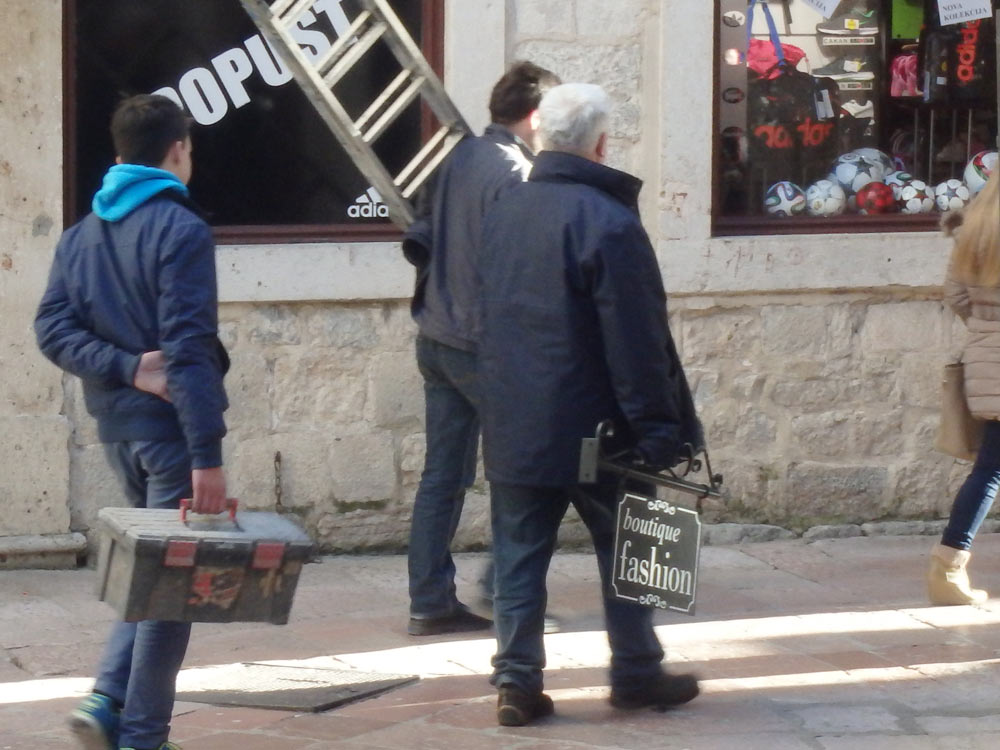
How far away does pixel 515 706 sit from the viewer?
4.48 metres

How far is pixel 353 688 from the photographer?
4.89 m

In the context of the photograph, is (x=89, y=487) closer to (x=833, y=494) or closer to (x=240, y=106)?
(x=240, y=106)

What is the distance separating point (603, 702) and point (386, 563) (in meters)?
1.99

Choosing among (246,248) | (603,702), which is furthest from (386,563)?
(603,702)

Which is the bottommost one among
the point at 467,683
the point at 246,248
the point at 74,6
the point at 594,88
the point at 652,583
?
the point at 467,683

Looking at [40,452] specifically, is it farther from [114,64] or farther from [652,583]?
[652,583]

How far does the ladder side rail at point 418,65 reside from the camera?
18.4 ft

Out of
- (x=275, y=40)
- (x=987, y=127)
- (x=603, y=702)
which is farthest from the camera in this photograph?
Answer: (x=987, y=127)

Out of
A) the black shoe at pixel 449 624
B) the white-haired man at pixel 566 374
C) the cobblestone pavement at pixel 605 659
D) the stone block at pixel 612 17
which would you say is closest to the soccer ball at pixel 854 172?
the stone block at pixel 612 17

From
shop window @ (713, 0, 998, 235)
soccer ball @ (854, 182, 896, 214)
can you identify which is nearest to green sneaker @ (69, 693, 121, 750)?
shop window @ (713, 0, 998, 235)

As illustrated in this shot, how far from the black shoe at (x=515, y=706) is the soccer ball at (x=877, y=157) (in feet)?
12.1

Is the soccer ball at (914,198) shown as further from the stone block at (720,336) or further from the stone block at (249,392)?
the stone block at (249,392)

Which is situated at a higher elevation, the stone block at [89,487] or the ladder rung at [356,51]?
the ladder rung at [356,51]

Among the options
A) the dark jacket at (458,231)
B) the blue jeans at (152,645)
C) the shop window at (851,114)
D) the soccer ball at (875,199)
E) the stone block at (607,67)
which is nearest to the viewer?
the blue jeans at (152,645)
